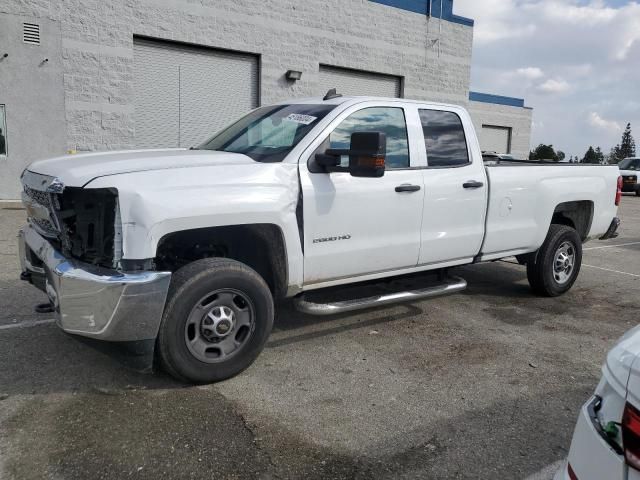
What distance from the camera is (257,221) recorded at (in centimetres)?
377

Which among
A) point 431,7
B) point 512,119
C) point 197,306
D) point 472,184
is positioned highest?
point 431,7

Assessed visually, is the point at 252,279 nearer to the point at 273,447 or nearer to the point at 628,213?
the point at 273,447

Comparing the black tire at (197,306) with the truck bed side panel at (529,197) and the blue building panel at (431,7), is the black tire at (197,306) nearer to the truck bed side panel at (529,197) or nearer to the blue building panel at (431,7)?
the truck bed side panel at (529,197)

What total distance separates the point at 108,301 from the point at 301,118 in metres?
2.20

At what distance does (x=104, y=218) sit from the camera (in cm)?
344

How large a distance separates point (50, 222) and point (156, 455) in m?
1.79

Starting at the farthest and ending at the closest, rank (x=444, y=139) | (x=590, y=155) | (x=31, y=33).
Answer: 1. (x=590, y=155)
2. (x=31, y=33)
3. (x=444, y=139)

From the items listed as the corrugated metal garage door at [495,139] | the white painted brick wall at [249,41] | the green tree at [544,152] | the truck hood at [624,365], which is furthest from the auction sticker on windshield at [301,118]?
the green tree at [544,152]

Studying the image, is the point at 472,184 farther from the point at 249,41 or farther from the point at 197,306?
the point at 249,41

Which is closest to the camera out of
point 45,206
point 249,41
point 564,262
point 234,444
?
point 234,444

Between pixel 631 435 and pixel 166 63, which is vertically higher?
pixel 166 63

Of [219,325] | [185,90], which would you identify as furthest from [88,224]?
[185,90]

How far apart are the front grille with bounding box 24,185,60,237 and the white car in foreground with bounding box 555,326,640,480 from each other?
3.26 m

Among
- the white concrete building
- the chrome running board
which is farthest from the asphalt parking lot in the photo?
the white concrete building
